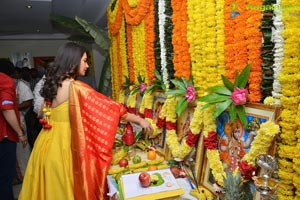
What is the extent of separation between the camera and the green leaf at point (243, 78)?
4.54 ft

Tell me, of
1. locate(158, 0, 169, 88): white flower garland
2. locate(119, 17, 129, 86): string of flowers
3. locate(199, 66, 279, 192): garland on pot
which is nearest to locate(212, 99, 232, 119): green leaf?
locate(199, 66, 279, 192): garland on pot

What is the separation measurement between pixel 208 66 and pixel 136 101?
159 centimetres

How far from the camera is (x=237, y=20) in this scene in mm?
1480

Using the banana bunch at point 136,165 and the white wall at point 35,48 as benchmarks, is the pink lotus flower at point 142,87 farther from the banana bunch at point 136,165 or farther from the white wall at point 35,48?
the white wall at point 35,48

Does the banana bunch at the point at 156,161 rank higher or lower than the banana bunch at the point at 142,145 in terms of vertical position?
lower

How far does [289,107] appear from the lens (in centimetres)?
118

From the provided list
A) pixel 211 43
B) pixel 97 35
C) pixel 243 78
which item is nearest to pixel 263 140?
pixel 243 78

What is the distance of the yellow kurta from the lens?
6.69 ft

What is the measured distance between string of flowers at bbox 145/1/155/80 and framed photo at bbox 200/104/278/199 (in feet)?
4.14

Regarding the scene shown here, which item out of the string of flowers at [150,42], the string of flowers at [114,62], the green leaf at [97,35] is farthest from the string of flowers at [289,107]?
the green leaf at [97,35]

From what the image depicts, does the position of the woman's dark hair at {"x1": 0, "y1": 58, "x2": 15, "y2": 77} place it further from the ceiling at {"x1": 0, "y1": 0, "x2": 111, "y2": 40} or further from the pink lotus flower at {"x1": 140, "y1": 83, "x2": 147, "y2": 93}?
the ceiling at {"x1": 0, "y1": 0, "x2": 111, "y2": 40}

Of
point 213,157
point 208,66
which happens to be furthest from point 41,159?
point 208,66

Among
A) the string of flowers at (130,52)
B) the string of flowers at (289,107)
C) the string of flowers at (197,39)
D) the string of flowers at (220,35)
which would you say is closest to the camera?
the string of flowers at (289,107)

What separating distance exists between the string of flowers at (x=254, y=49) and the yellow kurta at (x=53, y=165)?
1.40m
